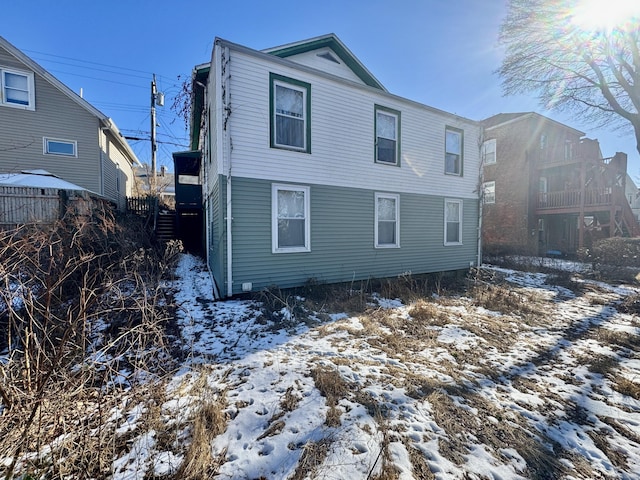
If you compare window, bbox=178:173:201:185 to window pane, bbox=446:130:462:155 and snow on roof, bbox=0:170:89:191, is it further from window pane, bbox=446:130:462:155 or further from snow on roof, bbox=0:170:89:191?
window pane, bbox=446:130:462:155

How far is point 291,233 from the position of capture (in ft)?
23.5

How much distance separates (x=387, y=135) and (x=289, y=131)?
334cm

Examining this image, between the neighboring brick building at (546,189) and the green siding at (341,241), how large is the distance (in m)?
8.87

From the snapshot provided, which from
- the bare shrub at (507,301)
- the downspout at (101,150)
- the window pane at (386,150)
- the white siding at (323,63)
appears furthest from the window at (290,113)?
the downspout at (101,150)

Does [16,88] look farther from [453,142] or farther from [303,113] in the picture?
[453,142]

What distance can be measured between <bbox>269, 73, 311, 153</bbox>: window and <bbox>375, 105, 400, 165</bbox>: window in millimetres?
2375

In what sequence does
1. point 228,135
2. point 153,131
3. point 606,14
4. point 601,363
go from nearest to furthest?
point 601,363
point 228,135
point 606,14
point 153,131

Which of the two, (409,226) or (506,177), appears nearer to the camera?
(409,226)

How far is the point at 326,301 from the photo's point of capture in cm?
675

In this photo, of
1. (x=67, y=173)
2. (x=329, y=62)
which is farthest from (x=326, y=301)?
(x=67, y=173)

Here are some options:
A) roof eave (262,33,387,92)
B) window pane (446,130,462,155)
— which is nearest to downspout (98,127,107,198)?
roof eave (262,33,387,92)

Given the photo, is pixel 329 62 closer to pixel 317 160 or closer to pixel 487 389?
pixel 317 160

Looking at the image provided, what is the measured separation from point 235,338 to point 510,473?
3.69m

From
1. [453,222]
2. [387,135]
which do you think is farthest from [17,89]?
[453,222]
